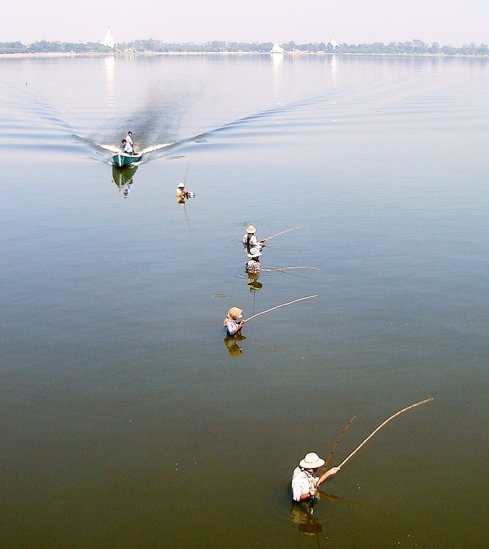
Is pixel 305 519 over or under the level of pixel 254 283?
under

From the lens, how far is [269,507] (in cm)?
1324

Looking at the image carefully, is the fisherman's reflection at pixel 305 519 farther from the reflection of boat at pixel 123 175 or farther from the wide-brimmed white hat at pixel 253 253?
the reflection of boat at pixel 123 175

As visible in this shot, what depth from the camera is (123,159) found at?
4288 cm

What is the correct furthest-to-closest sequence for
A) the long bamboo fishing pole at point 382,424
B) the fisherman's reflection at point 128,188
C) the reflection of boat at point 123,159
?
the reflection of boat at point 123,159
the fisherman's reflection at point 128,188
the long bamboo fishing pole at point 382,424

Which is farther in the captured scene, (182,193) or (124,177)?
(124,177)

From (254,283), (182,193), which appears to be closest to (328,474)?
(254,283)

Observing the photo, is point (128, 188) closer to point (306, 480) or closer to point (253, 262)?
point (253, 262)

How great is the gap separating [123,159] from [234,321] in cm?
2591

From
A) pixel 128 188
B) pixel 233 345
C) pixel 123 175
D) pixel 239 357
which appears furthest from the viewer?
pixel 123 175

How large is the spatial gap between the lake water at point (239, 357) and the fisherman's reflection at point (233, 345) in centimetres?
11

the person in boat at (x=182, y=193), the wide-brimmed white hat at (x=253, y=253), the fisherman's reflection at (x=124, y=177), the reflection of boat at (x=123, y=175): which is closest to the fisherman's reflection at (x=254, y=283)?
the wide-brimmed white hat at (x=253, y=253)

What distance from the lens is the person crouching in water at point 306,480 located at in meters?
12.9

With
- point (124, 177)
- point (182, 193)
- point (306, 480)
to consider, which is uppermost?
point (124, 177)

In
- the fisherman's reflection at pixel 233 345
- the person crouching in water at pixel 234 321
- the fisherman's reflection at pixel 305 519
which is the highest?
the person crouching in water at pixel 234 321
